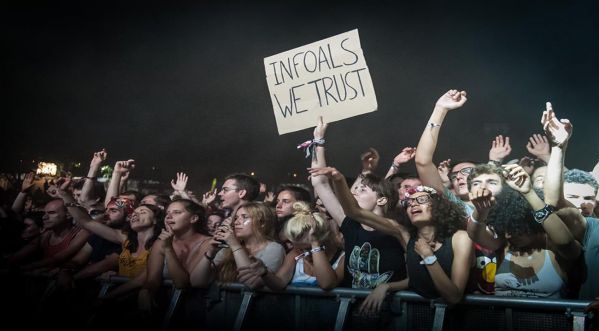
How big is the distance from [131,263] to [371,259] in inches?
73.7

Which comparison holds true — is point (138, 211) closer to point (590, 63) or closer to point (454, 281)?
point (454, 281)

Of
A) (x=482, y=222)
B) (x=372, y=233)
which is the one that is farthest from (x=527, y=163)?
(x=372, y=233)

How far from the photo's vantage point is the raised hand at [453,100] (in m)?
3.19

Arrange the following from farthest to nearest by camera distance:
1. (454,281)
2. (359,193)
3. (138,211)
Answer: (138,211) → (359,193) → (454,281)

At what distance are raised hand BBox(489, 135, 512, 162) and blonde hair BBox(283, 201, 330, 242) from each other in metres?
1.33

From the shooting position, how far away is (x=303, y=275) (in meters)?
3.23

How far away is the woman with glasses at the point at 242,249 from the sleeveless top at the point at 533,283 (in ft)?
4.55

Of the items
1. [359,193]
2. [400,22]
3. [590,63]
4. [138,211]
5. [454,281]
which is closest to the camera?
[454,281]

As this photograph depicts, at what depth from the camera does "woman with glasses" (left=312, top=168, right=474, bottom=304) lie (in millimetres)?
2680

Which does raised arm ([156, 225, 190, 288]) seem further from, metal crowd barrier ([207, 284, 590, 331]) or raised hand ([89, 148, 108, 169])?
raised hand ([89, 148, 108, 169])

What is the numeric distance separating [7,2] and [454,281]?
5318 millimetres

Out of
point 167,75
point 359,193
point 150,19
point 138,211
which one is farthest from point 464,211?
point 150,19

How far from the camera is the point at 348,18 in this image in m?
4.48

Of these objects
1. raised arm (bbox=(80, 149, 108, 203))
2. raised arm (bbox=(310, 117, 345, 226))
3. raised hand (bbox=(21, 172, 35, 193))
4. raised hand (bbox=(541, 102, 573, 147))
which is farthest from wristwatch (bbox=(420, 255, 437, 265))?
raised hand (bbox=(21, 172, 35, 193))
